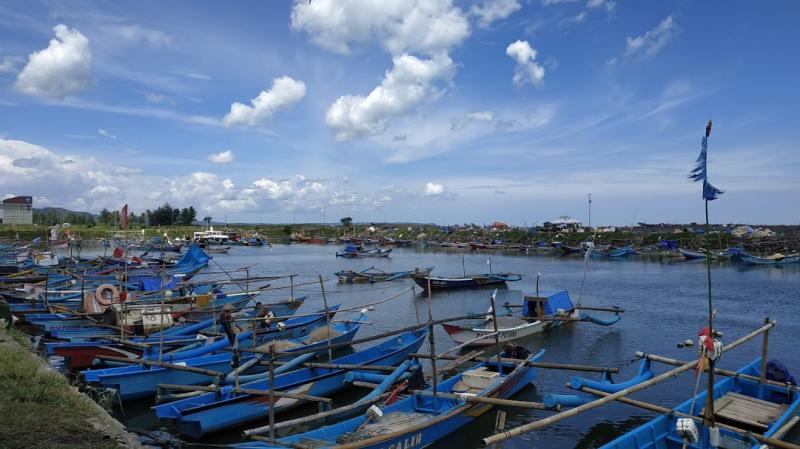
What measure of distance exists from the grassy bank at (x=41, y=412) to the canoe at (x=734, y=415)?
7702mm

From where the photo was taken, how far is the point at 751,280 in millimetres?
40281

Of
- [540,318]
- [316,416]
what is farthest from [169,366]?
[540,318]

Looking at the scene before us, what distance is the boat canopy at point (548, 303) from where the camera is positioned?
2195cm

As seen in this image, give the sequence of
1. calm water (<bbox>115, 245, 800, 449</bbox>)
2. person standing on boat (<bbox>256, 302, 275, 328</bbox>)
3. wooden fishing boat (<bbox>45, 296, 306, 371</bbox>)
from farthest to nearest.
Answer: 1. person standing on boat (<bbox>256, 302, 275, 328</bbox>)
2. wooden fishing boat (<bbox>45, 296, 306, 371</bbox>)
3. calm water (<bbox>115, 245, 800, 449</bbox>)

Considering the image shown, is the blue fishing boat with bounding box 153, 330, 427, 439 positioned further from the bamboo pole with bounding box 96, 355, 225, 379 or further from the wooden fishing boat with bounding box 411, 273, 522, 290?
the wooden fishing boat with bounding box 411, 273, 522, 290

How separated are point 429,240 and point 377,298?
70145 mm

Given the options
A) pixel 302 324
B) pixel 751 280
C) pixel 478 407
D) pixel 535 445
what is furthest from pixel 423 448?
pixel 751 280

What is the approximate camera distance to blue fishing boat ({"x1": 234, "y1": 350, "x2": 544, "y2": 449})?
28.2 ft

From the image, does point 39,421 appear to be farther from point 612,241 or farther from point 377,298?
point 612,241

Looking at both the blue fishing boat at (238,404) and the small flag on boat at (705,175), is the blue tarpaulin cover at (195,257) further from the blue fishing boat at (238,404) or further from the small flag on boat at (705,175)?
the small flag on boat at (705,175)

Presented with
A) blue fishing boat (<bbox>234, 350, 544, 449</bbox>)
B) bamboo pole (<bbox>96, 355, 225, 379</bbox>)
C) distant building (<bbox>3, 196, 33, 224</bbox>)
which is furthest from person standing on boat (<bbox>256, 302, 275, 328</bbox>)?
distant building (<bbox>3, 196, 33, 224</bbox>)

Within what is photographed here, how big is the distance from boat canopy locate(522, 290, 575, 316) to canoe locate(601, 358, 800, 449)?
9.93m

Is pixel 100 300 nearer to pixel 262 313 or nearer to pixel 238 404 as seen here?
pixel 262 313

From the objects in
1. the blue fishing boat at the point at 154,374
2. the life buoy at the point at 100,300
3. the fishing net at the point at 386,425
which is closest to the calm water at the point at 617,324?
the blue fishing boat at the point at 154,374
